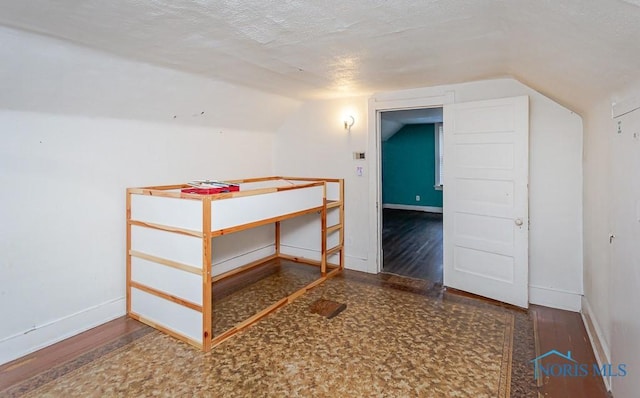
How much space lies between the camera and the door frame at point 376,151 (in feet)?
13.1

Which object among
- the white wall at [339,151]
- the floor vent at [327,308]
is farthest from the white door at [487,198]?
the floor vent at [327,308]

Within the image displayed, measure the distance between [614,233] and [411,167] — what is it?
23.7 feet

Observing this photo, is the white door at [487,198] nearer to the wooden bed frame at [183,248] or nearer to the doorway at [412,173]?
the wooden bed frame at [183,248]

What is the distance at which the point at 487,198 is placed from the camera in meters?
3.50

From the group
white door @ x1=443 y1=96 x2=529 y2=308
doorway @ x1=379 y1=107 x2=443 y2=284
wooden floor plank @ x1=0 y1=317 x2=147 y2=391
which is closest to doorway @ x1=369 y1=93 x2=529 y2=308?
white door @ x1=443 y1=96 x2=529 y2=308

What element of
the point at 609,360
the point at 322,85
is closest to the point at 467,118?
the point at 322,85

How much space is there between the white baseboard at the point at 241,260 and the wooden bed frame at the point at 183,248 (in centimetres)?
112

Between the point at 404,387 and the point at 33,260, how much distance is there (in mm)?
2885

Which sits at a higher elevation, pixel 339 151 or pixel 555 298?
pixel 339 151

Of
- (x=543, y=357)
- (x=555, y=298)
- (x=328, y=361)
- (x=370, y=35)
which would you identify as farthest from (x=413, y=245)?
(x=370, y=35)

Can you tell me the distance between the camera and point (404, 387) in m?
2.21

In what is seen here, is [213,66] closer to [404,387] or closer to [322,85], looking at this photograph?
[322,85]

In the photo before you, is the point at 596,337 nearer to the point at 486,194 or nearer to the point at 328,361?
the point at 486,194

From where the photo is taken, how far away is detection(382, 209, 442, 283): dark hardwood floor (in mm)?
4512
